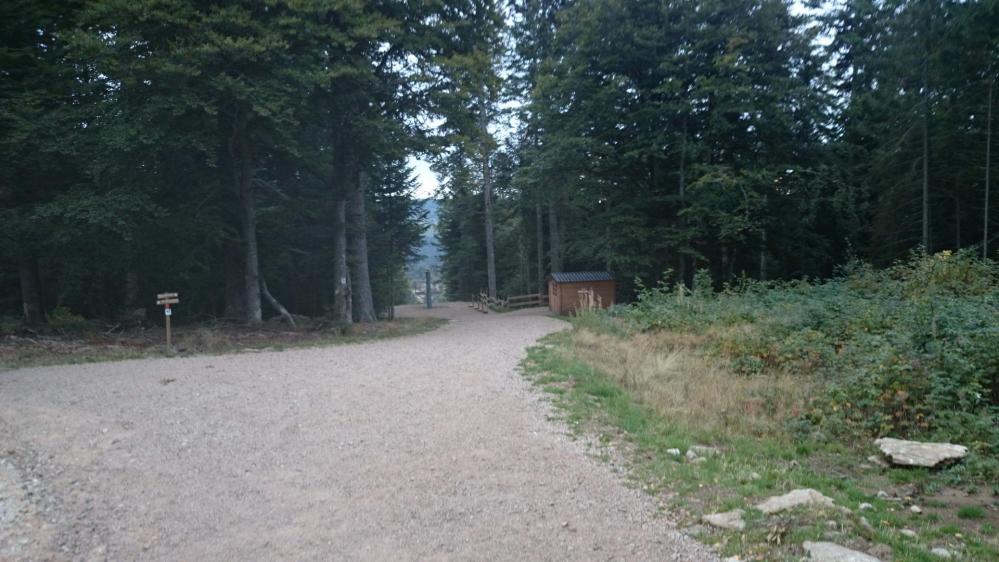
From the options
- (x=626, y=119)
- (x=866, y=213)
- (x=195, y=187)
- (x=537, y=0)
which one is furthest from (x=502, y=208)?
(x=195, y=187)

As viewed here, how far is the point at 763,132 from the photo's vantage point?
24375 mm

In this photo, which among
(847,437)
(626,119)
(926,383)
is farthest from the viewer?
(626,119)

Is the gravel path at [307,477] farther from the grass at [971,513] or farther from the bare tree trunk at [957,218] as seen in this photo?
the bare tree trunk at [957,218]

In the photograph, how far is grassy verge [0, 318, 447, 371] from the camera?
43.0 feet

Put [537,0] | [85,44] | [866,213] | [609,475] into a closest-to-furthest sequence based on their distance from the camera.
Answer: [609,475] → [85,44] → [866,213] → [537,0]

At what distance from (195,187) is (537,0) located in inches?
743

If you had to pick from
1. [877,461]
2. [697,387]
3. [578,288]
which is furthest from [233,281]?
[877,461]

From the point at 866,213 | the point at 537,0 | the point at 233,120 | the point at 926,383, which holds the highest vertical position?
the point at 537,0

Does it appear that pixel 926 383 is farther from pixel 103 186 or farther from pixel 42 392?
pixel 103 186

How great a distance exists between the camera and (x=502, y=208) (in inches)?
1650

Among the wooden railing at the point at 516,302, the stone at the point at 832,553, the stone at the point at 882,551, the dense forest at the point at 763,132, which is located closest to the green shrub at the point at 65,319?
the dense forest at the point at 763,132

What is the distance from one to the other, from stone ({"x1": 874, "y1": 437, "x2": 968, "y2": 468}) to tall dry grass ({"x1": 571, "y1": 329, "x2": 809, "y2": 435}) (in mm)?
1093

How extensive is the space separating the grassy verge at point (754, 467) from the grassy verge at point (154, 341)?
864 centimetres

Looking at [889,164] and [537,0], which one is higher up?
[537,0]
